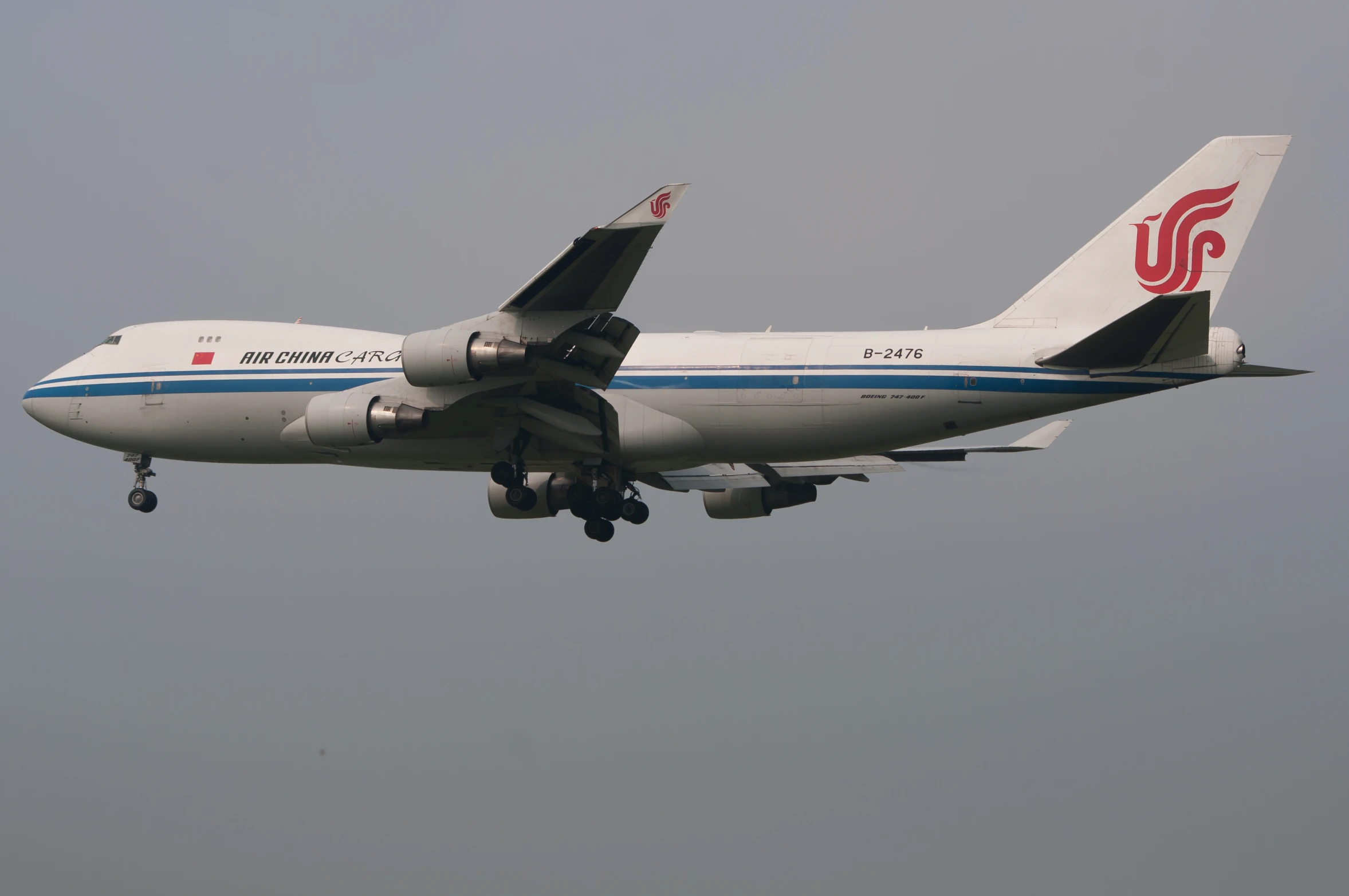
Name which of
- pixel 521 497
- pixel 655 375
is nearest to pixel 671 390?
pixel 655 375

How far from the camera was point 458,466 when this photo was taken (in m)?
31.3

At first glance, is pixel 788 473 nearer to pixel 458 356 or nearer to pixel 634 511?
pixel 634 511

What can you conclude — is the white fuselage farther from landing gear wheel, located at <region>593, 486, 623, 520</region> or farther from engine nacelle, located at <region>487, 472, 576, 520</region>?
engine nacelle, located at <region>487, 472, 576, 520</region>

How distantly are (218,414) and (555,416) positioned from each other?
8.08 meters

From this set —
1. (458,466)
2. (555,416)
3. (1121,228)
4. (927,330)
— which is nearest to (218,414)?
(458,466)

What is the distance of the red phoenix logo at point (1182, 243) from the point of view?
28484 mm

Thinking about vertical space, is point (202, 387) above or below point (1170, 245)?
below

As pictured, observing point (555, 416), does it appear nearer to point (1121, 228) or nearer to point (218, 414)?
point (218, 414)

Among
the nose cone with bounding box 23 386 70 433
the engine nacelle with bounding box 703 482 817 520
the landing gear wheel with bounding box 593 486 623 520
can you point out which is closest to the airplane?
the landing gear wheel with bounding box 593 486 623 520

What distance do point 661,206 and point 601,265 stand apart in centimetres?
177

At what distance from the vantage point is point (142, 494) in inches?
1347

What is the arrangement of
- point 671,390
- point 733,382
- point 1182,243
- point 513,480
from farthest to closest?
point 513,480 < point 671,390 < point 733,382 < point 1182,243

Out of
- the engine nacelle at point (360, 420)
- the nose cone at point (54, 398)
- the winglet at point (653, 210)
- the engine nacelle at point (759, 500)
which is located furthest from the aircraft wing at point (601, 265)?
the nose cone at point (54, 398)

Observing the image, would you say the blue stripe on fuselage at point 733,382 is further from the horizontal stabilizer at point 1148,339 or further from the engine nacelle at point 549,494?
the engine nacelle at point 549,494
